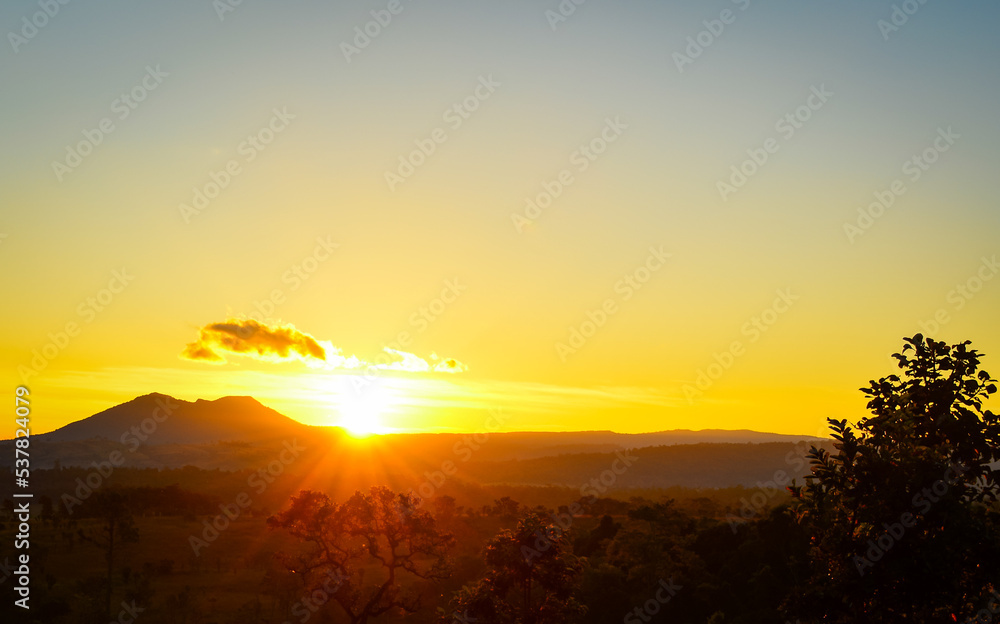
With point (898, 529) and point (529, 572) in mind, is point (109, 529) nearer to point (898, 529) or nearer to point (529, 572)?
point (529, 572)

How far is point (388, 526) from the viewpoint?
104 feet

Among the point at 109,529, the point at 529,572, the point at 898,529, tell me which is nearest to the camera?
the point at 898,529

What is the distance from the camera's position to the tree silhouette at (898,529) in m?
13.0

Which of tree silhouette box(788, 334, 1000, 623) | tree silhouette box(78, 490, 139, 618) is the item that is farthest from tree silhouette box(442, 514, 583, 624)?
tree silhouette box(78, 490, 139, 618)

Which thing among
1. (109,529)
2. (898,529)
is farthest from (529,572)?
(109,529)

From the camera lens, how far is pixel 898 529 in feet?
43.7

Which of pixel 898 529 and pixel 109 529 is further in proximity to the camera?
pixel 109 529

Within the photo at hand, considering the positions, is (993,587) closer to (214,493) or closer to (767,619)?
(767,619)

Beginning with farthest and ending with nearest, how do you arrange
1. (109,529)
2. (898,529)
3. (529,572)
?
(109,529), (529,572), (898,529)

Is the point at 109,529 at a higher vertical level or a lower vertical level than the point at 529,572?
higher

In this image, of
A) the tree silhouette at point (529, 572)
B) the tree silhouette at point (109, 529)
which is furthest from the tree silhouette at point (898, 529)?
the tree silhouette at point (109, 529)

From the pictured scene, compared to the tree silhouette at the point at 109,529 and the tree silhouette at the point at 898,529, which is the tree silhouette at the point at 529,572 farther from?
the tree silhouette at the point at 109,529

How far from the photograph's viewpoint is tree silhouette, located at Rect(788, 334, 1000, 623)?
13.0m

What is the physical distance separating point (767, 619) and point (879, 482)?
22.0m
